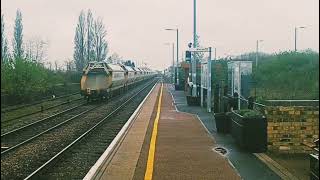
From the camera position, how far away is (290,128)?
10508 millimetres

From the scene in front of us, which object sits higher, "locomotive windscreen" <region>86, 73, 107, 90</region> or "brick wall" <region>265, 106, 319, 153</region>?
"locomotive windscreen" <region>86, 73, 107, 90</region>

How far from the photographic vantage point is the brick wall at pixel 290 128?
407 inches

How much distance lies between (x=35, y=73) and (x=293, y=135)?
25893mm

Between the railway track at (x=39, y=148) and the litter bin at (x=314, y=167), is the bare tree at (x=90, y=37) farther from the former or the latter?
the litter bin at (x=314, y=167)

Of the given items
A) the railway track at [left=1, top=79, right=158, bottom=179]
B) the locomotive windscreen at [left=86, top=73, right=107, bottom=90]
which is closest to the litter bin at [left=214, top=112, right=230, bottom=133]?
the railway track at [left=1, top=79, right=158, bottom=179]

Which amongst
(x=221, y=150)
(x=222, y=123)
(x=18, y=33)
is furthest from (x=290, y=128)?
(x=18, y=33)

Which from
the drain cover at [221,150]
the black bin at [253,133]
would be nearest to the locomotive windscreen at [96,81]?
the drain cover at [221,150]

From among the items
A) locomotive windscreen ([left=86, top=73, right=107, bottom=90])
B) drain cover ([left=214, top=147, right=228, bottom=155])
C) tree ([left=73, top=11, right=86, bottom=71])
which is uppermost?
tree ([left=73, top=11, right=86, bottom=71])

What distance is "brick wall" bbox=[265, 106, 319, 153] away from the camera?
407 inches

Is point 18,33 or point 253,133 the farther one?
point 18,33

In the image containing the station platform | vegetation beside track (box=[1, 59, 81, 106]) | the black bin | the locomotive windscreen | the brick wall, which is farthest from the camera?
the locomotive windscreen

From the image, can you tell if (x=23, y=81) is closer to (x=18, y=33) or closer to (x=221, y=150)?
(x=221, y=150)

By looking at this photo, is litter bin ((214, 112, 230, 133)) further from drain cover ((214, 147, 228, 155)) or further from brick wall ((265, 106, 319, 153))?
brick wall ((265, 106, 319, 153))

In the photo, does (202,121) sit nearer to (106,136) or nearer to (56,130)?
(106,136)
